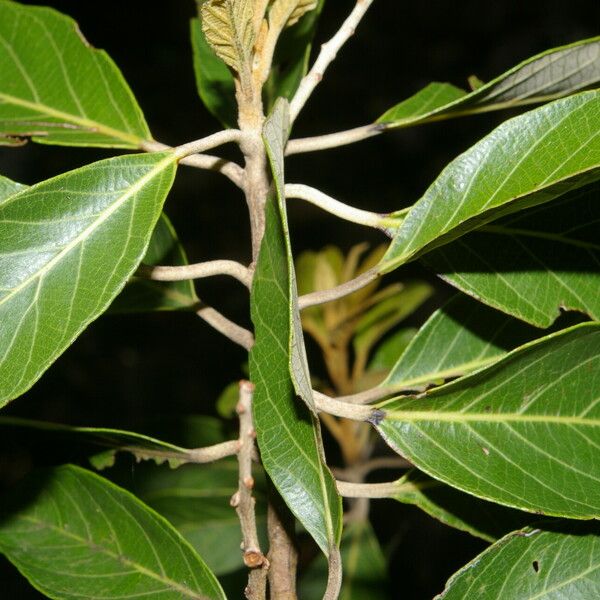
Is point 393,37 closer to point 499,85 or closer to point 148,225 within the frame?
point 499,85

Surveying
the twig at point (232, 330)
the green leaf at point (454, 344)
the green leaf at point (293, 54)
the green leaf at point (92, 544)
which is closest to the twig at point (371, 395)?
the green leaf at point (454, 344)

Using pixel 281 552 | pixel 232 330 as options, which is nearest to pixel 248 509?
pixel 281 552

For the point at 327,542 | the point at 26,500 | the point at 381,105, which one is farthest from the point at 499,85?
the point at 381,105

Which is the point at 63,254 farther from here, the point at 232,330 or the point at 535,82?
the point at 535,82

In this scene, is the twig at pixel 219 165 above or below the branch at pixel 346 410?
above

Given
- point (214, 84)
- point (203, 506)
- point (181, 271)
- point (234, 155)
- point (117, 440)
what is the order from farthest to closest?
point (234, 155), point (203, 506), point (214, 84), point (117, 440), point (181, 271)

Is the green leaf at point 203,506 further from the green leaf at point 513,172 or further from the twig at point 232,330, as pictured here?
the green leaf at point 513,172
